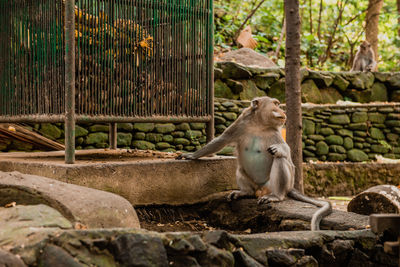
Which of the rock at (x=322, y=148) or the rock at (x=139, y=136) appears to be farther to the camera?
the rock at (x=322, y=148)

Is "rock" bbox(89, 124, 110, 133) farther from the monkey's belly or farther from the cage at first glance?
the monkey's belly

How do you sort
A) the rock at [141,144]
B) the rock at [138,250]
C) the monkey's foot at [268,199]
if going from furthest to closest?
the rock at [141,144]
the monkey's foot at [268,199]
the rock at [138,250]

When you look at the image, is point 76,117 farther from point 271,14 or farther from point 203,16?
point 271,14

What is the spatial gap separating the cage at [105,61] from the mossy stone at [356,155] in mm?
8182

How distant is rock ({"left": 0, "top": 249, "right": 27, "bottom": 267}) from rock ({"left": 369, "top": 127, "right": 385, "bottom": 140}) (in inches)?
517

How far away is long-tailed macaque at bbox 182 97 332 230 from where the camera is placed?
6.25 metres

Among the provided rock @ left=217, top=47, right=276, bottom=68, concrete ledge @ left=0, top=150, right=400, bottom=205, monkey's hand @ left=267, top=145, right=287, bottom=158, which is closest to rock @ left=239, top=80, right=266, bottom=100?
rock @ left=217, top=47, right=276, bottom=68

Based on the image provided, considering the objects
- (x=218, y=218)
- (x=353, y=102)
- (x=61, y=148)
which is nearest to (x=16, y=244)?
(x=218, y=218)

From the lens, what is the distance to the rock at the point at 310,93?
14.6 meters

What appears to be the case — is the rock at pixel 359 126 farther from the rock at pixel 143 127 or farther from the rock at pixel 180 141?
the rock at pixel 143 127

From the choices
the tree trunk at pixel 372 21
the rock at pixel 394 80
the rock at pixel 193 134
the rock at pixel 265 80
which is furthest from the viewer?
the tree trunk at pixel 372 21

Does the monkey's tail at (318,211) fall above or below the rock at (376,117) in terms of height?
below

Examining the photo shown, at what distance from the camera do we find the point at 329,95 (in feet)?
49.8

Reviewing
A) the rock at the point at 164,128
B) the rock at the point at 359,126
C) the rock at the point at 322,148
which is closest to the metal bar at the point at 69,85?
the rock at the point at 164,128
